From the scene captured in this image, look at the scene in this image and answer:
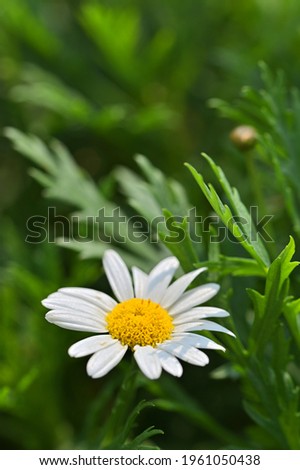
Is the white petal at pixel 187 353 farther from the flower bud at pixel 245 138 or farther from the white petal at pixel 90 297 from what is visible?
the flower bud at pixel 245 138

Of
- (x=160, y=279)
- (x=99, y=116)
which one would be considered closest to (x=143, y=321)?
(x=160, y=279)

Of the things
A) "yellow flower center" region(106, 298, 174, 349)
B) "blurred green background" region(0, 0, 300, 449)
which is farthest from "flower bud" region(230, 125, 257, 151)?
"yellow flower center" region(106, 298, 174, 349)

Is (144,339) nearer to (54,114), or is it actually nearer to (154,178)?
(154,178)

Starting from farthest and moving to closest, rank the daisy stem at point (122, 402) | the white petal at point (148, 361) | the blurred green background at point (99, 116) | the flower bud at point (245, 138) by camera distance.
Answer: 1. the blurred green background at point (99, 116)
2. the flower bud at point (245, 138)
3. the daisy stem at point (122, 402)
4. the white petal at point (148, 361)

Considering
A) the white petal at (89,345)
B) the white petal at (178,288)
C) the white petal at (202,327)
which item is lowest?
the white petal at (89,345)

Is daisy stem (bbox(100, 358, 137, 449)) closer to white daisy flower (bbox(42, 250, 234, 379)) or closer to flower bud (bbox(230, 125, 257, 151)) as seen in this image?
white daisy flower (bbox(42, 250, 234, 379))

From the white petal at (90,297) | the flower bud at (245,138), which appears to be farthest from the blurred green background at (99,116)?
the white petal at (90,297)

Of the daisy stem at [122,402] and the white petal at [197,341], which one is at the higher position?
the white petal at [197,341]

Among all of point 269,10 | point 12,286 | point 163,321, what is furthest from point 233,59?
point 163,321
